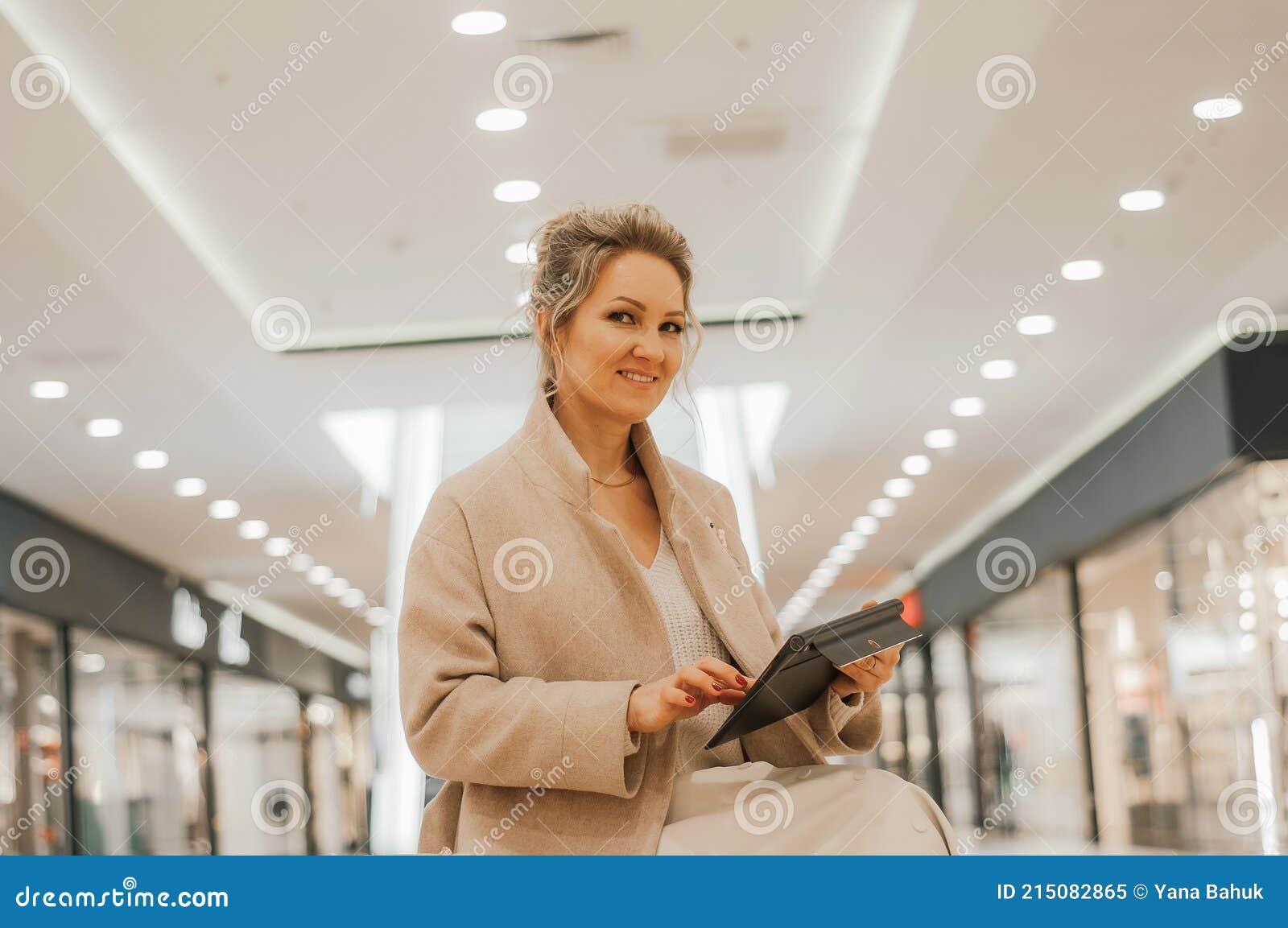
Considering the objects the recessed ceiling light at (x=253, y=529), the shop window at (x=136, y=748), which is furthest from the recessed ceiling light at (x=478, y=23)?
the recessed ceiling light at (x=253, y=529)

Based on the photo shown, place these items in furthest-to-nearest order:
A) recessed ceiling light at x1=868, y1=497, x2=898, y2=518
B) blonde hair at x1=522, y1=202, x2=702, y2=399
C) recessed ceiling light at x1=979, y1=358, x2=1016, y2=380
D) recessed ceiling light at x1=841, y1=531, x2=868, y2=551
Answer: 1. recessed ceiling light at x1=841, y1=531, x2=868, y2=551
2. recessed ceiling light at x1=868, y1=497, x2=898, y2=518
3. recessed ceiling light at x1=979, y1=358, x2=1016, y2=380
4. blonde hair at x1=522, y1=202, x2=702, y2=399

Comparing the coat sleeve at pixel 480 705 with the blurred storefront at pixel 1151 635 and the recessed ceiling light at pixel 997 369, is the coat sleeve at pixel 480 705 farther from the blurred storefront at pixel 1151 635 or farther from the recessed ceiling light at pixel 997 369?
the recessed ceiling light at pixel 997 369

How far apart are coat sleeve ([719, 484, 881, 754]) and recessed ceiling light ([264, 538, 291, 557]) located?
42.9 ft

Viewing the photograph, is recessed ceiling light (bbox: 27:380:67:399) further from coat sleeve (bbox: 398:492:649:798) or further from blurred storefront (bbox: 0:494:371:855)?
coat sleeve (bbox: 398:492:649:798)

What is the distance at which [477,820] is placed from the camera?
5.40 ft

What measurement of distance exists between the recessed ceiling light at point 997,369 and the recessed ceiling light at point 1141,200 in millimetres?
2597

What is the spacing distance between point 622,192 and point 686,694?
17.1 feet

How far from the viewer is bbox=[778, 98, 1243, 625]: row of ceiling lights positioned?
6129mm

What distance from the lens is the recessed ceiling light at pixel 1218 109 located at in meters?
5.22

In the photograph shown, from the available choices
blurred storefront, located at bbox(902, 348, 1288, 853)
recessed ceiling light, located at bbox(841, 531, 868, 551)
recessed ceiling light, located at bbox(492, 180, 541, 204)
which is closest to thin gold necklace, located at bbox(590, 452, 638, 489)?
recessed ceiling light, located at bbox(492, 180, 541, 204)

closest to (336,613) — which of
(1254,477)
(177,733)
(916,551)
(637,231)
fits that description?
(177,733)
